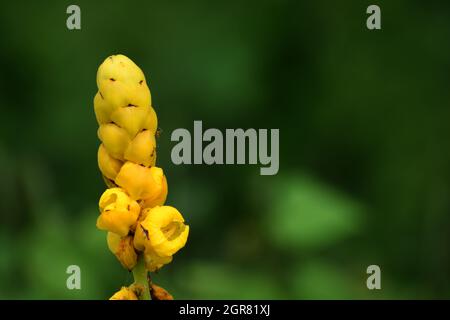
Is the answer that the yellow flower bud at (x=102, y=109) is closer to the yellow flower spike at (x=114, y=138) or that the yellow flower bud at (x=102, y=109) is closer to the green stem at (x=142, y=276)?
the yellow flower spike at (x=114, y=138)

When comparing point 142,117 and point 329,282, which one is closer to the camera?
point 142,117

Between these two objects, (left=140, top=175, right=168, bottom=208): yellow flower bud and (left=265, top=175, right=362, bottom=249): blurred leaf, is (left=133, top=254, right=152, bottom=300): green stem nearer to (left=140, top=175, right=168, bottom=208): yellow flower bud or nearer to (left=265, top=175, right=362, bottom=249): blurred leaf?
(left=140, top=175, right=168, bottom=208): yellow flower bud

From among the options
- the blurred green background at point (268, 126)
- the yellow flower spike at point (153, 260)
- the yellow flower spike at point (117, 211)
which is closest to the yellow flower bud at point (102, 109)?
the yellow flower spike at point (117, 211)

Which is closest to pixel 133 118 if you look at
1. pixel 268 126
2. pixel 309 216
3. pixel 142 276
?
pixel 142 276

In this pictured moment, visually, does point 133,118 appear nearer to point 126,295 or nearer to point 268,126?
point 126,295
